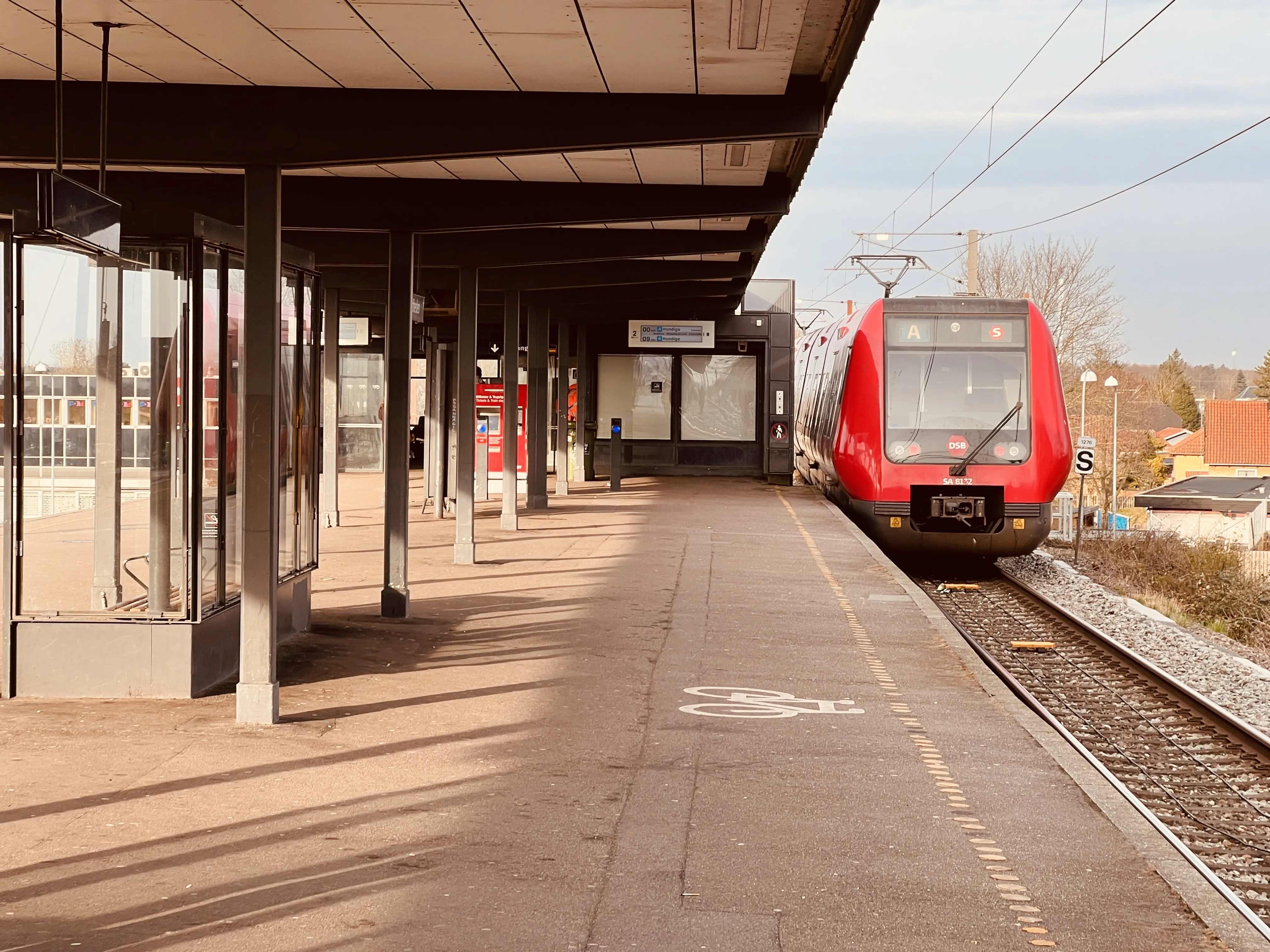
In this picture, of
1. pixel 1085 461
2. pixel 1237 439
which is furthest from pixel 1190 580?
pixel 1237 439

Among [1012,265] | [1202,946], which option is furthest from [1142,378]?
[1202,946]

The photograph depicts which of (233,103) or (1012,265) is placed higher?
(1012,265)

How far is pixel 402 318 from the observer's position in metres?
11.0

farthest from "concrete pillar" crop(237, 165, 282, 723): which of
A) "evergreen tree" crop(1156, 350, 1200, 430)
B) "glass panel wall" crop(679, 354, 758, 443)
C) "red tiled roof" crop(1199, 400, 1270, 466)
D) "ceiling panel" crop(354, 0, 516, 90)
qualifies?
"evergreen tree" crop(1156, 350, 1200, 430)

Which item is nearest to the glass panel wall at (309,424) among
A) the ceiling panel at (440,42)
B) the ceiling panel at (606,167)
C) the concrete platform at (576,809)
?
the concrete platform at (576,809)

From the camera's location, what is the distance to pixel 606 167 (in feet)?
34.9

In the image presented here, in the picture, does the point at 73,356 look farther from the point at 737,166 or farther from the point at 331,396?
the point at 331,396

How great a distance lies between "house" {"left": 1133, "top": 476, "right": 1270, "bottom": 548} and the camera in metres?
40.4

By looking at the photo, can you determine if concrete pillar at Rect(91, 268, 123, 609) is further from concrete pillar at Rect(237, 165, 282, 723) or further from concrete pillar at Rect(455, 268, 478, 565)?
concrete pillar at Rect(455, 268, 478, 565)

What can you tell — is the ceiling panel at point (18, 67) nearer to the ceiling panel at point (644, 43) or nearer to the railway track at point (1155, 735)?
the ceiling panel at point (644, 43)

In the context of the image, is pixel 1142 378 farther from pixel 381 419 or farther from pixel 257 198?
Result: pixel 257 198

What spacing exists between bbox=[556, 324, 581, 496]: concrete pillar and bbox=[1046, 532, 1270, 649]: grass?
8914 mm

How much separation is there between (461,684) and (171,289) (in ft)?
9.43

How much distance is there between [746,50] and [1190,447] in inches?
3717
